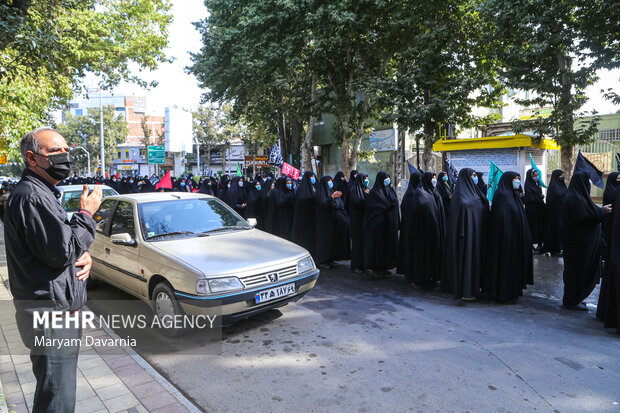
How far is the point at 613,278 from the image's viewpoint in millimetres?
4715

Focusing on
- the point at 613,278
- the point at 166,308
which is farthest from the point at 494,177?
the point at 166,308

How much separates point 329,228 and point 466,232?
9.82ft

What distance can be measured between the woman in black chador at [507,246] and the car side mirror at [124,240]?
15.2ft

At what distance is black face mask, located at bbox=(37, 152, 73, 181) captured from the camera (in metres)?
2.27

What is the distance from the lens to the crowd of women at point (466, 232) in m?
5.43

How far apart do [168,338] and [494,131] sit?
17.4 meters

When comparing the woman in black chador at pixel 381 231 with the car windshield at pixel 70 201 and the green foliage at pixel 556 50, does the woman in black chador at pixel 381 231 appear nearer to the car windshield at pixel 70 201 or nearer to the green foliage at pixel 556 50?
the car windshield at pixel 70 201

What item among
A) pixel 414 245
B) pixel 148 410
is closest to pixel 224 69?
pixel 414 245

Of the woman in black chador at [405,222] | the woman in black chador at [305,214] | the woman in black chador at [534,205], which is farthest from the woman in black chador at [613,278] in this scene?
the woman in black chador at [305,214]

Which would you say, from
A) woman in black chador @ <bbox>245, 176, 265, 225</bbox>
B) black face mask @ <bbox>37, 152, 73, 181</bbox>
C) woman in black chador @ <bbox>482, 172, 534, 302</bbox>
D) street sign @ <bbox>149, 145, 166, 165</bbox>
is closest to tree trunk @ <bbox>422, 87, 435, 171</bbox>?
woman in black chador @ <bbox>245, 176, 265, 225</bbox>

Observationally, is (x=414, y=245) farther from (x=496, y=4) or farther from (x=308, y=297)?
(x=496, y=4)

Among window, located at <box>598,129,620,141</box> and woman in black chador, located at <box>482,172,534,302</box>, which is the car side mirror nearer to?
woman in black chador, located at <box>482,172,534,302</box>

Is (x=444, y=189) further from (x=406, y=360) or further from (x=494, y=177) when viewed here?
(x=406, y=360)

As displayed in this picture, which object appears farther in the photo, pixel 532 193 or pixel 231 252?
pixel 532 193
